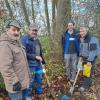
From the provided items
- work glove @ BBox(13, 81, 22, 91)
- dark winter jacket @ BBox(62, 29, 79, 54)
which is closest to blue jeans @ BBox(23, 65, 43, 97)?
dark winter jacket @ BBox(62, 29, 79, 54)

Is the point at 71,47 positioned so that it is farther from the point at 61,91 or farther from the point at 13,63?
the point at 13,63

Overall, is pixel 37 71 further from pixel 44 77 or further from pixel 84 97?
pixel 84 97

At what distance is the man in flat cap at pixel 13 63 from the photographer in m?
5.63

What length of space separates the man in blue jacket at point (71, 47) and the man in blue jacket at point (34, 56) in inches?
43.8

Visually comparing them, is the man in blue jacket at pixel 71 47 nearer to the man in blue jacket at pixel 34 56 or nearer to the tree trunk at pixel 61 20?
the tree trunk at pixel 61 20

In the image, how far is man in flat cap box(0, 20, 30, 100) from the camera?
18.5ft

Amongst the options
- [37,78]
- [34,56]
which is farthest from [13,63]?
[37,78]

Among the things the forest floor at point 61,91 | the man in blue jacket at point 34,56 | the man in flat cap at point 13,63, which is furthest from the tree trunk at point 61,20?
the man in flat cap at point 13,63

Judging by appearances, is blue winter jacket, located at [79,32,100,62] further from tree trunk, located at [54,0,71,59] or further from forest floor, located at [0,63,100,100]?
tree trunk, located at [54,0,71,59]

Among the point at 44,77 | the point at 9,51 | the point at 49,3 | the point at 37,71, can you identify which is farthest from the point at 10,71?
the point at 49,3

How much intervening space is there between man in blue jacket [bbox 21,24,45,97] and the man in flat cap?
Result: 106 centimetres

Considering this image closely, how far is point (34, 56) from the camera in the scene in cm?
726

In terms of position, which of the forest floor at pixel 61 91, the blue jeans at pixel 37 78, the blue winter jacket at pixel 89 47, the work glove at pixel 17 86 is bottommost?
the forest floor at pixel 61 91

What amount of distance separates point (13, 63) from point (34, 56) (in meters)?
1.50
